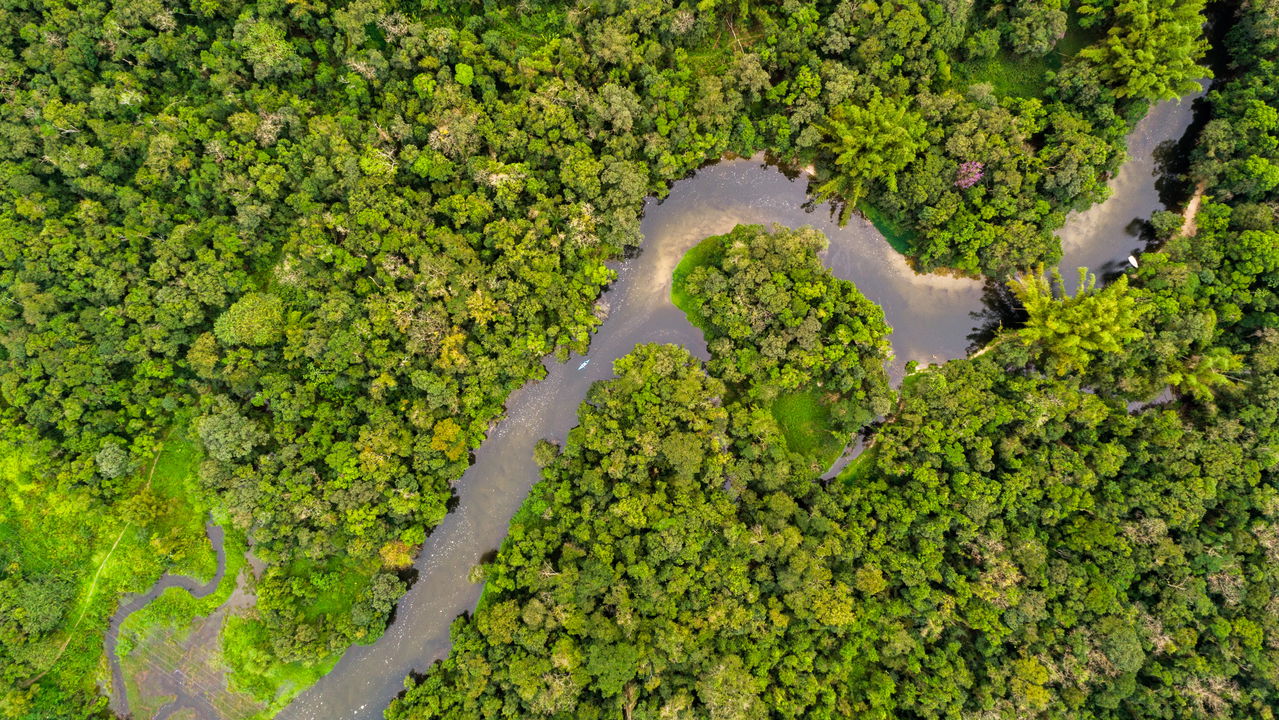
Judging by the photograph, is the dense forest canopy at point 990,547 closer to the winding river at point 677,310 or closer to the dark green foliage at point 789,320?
the dark green foliage at point 789,320

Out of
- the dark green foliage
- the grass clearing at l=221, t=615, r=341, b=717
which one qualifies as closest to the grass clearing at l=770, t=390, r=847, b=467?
the dark green foliage

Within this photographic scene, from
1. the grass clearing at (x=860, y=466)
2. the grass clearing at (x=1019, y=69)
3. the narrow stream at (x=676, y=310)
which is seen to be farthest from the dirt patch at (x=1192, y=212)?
the grass clearing at (x=860, y=466)

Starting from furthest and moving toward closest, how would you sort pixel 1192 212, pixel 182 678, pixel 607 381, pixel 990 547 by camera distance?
pixel 1192 212 < pixel 607 381 < pixel 182 678 < pixel 990 547

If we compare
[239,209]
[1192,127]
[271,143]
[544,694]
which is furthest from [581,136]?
[1192,127]

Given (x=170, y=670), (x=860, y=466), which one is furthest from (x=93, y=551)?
(x=860, y=466)

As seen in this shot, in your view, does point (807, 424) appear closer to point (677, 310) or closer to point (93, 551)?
point (677, 310)

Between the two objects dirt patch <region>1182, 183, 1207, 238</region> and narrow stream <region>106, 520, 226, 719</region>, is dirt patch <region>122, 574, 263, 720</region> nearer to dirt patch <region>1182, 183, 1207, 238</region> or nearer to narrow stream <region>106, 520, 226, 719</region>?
narrow stream <region>106, 520, 226, 719</region>
